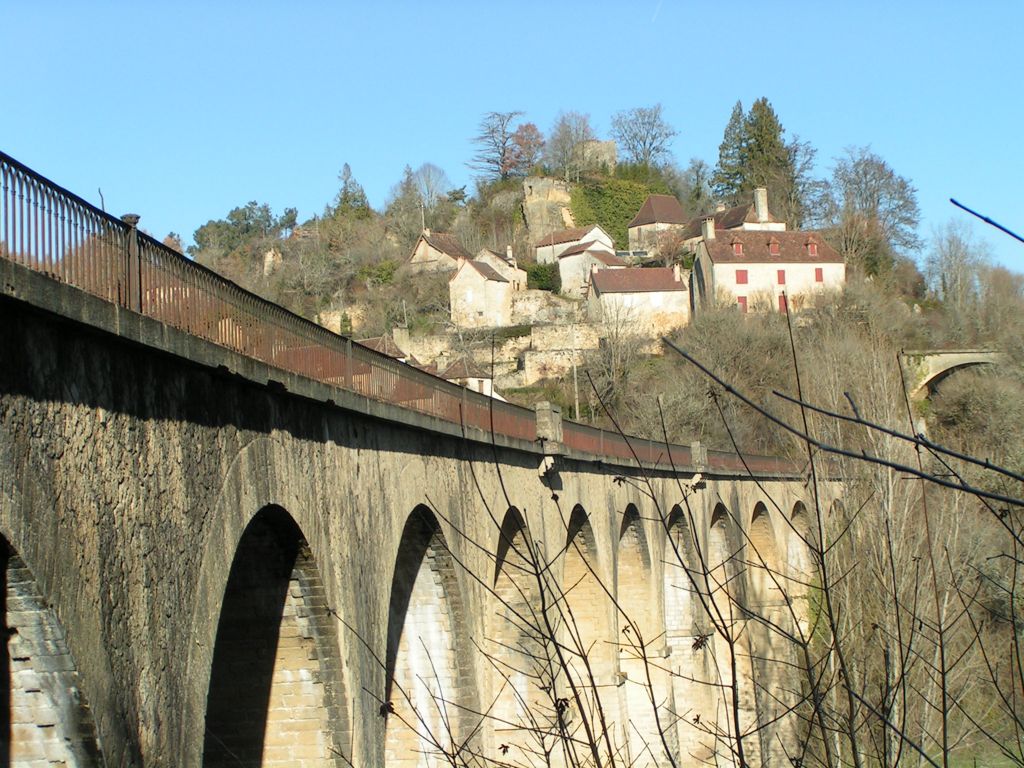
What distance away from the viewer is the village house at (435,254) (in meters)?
78.4

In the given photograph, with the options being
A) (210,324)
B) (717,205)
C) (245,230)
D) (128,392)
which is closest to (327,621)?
(210,324)

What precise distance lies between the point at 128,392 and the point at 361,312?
70497 mm

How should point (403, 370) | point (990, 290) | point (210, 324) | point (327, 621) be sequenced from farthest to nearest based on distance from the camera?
point (990, 290) → point (403, 370) → point (327, 621) → point (210, 324)

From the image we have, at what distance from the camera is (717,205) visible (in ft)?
290

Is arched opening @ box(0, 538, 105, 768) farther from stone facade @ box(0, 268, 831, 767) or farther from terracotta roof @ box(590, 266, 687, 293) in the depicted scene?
terracotta roof @ box(590, 266, 687, 293)

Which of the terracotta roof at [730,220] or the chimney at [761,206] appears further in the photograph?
the terracotta roof at [730,220]

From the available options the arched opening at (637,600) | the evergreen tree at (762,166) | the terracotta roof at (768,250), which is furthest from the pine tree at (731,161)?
the arched opening at (637,600)

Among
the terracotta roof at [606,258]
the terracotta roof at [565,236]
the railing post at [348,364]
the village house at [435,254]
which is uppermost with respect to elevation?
the terracotta roof at [565,236]

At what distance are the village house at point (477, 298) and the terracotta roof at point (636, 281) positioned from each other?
224 inches

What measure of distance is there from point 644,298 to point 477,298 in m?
10.0

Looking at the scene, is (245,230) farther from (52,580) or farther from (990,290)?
(52,580)

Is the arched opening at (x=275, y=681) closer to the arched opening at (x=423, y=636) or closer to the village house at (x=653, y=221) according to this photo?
the arched opening at (x=423, y=636)

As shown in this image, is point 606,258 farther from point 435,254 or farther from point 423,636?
point 423,636

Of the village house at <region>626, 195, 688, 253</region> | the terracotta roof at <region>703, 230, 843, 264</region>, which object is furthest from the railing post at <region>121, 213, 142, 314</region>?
the village house at <region>626, 195, 688, 253</region>
